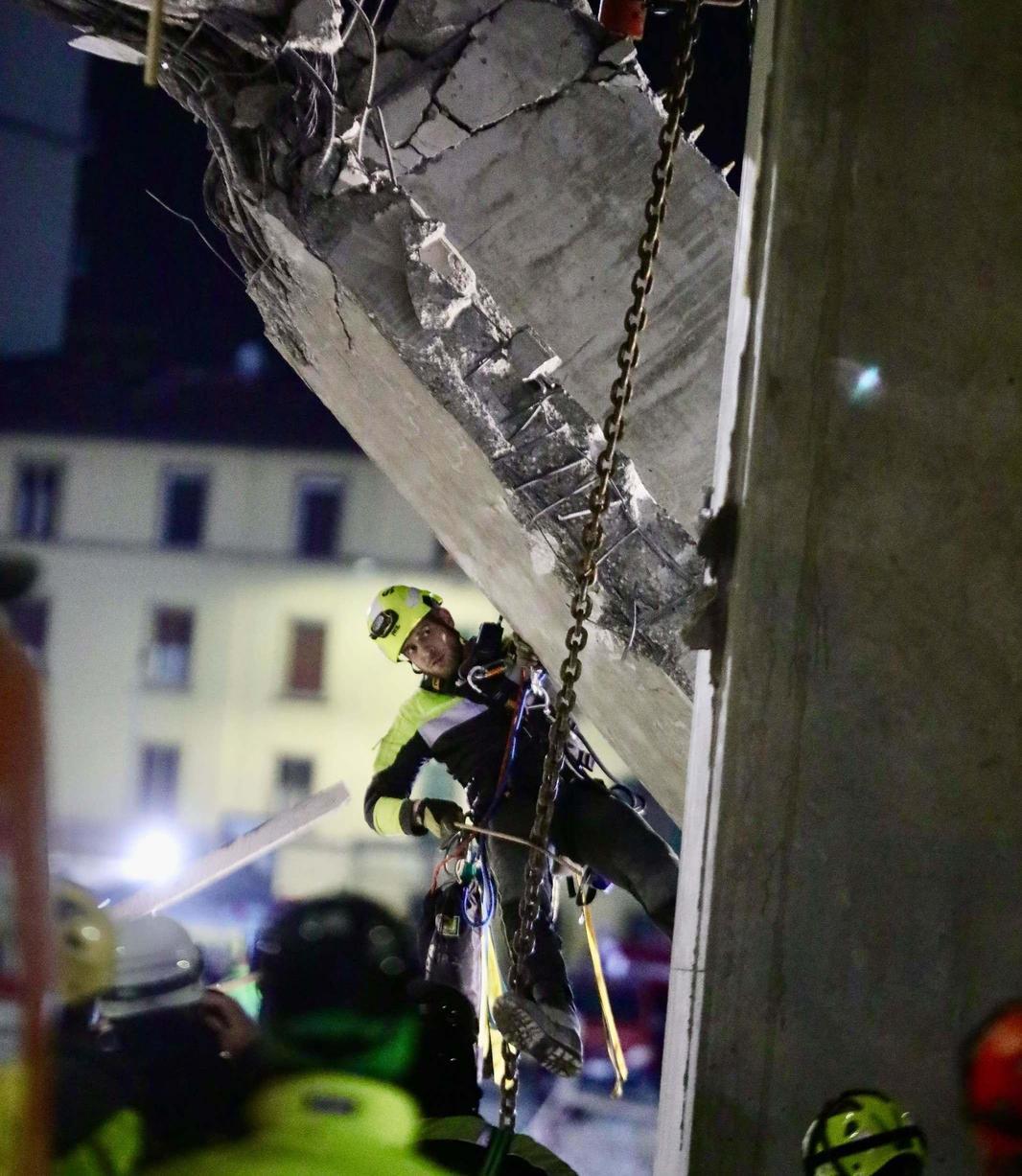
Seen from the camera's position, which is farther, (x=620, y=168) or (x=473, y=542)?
(x=473, y=542)

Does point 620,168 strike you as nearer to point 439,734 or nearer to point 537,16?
point 537,16

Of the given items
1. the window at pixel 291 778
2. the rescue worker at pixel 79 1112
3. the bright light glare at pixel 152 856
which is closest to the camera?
the rescue worker at pixel 79 1112

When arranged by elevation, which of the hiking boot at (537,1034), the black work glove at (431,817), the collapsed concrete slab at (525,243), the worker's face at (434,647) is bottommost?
the hiking boot at (537,1034)

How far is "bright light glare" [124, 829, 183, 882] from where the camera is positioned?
54.2 ft

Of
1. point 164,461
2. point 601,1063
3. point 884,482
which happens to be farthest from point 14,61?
point 884,482

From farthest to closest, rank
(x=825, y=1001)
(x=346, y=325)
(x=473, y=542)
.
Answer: (x=473, y=542) → (x=346, y=325) → (x=825, y=1001)

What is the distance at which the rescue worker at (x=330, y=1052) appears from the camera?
2.30 meters

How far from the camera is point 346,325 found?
14.0 ft

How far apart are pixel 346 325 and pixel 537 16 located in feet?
3.64

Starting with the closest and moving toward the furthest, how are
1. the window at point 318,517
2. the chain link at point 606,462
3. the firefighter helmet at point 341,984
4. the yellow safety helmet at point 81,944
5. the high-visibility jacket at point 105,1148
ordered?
1. the high-visibility jacket at point 105,1148
2. the firefighter helmet at point 341,984
3. the yellow safety helmet at point 81,944
4. the chain link at point 606,462
5. the window at point 318,517

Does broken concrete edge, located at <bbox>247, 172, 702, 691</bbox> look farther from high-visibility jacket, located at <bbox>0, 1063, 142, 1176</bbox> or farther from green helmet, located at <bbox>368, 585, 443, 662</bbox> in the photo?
high-visibility jacket, located at <bbox>0, 1063, 142, 1176</bbox>

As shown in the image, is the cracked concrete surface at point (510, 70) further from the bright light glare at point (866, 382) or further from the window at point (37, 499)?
the window at point (37, 499)

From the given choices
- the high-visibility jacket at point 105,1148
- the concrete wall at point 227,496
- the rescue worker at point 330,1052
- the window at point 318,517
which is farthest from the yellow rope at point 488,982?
the window at point 318,517

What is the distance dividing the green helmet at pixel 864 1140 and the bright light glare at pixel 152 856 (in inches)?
364
